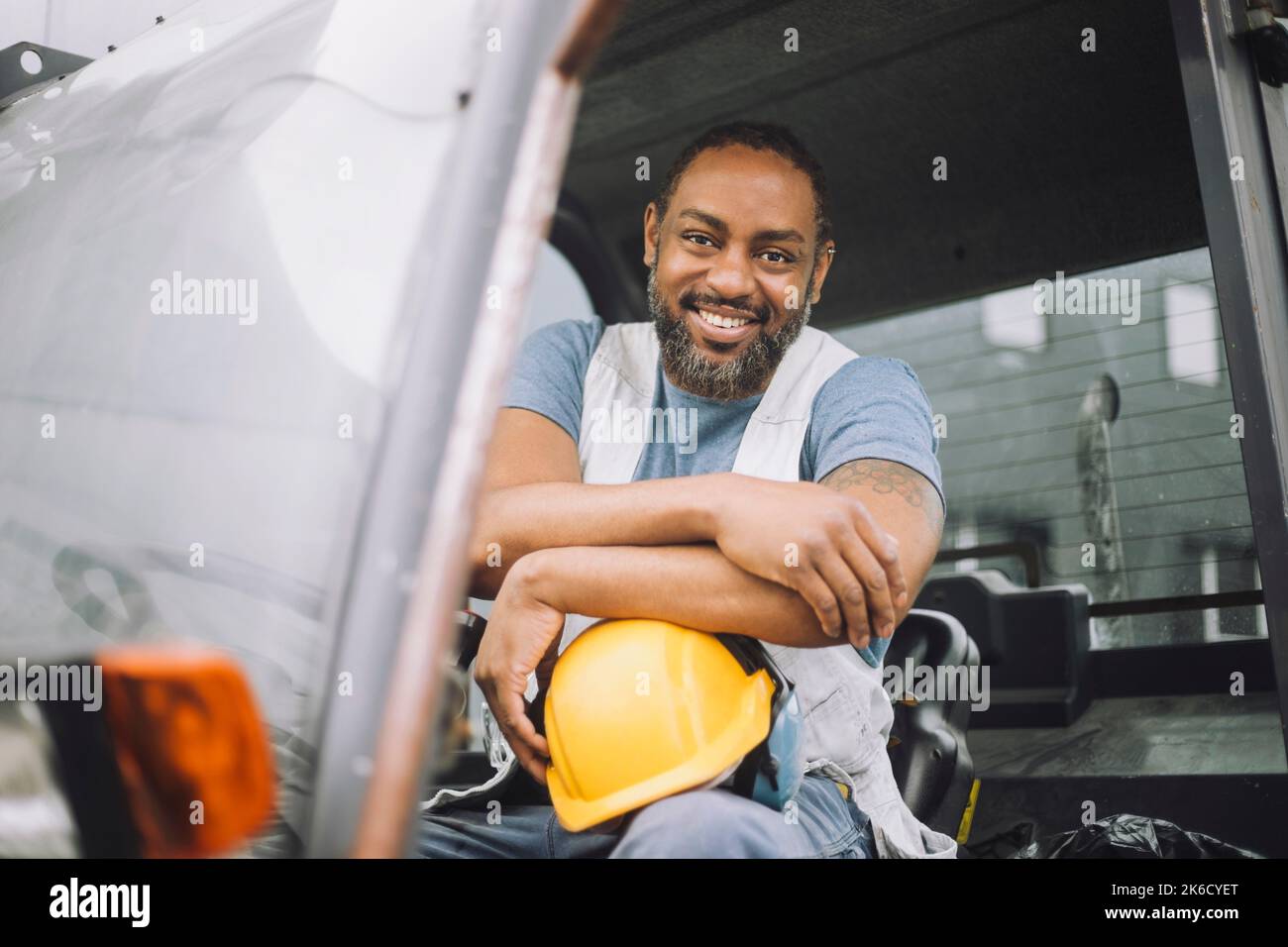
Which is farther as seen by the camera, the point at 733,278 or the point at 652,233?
the point at 652,233

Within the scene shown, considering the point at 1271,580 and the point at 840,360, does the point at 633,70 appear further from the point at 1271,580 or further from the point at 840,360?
the point at 1271,580

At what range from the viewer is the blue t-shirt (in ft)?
6.18

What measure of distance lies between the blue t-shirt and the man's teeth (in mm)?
141

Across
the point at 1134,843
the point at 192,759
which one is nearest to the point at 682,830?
the point at 192,759

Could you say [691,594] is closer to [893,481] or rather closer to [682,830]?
[682,830]

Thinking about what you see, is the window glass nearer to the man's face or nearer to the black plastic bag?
the black plastic bag

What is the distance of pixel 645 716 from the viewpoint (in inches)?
54.7

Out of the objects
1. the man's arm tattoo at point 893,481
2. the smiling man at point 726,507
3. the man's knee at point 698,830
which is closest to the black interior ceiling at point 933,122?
the smiling man at point 726,507

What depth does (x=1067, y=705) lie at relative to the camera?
10.2 ft

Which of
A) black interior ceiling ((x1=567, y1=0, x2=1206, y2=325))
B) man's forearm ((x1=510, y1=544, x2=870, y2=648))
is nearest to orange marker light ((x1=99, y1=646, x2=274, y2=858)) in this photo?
man's forearm ((x1=510, y1=544, x2=870, y2=648))

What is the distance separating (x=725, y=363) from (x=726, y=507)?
0.72 metres

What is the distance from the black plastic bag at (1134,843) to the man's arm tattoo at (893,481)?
34.1 inches

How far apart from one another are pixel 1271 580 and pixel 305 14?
1556 mm
